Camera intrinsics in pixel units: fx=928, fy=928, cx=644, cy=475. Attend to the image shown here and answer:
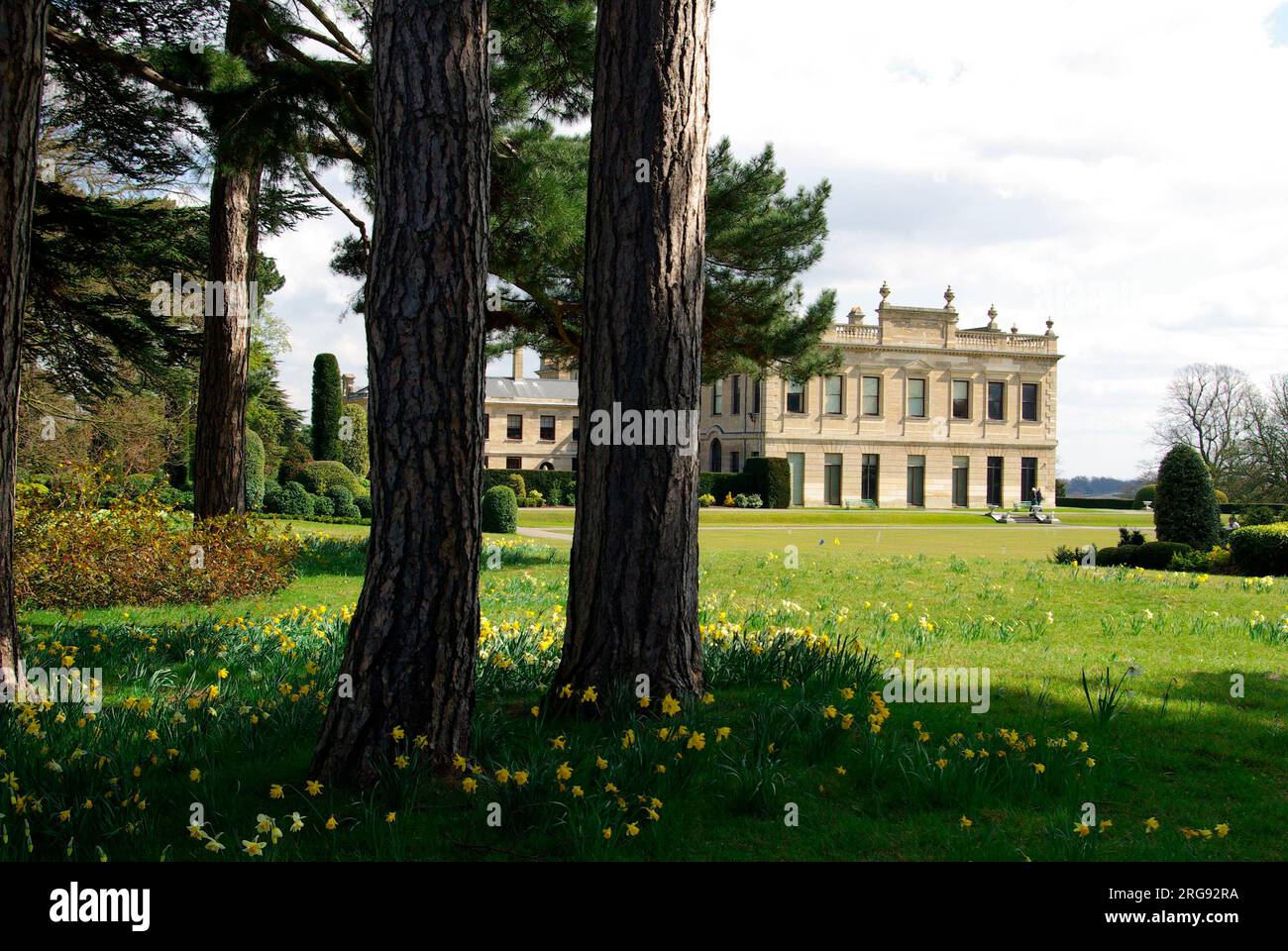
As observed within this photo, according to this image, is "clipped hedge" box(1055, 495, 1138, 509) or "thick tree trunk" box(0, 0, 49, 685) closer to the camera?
"thick tree trunk" box(0, 0, 49, 685)

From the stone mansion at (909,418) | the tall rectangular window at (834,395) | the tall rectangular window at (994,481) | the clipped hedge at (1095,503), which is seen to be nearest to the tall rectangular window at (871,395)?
the stone mansion at (909,418)

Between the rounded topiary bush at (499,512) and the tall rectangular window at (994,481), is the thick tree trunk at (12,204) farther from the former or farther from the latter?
the tall rectangular window at (994,481)

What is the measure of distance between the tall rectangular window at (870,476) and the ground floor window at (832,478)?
1242mm

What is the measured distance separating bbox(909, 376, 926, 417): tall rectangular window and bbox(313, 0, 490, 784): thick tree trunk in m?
45.8

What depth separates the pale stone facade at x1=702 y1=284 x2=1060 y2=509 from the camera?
46.0 metres

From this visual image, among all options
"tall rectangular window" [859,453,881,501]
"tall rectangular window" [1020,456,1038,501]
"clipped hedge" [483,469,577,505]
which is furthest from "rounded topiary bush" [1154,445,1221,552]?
"tall rectangular window" [1020,456,1038,501]

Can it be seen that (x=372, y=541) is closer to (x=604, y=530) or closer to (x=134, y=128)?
(x=604, y=530)

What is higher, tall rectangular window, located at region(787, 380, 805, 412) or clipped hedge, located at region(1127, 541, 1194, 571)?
tall rectangular window, located at region(787, 380, 805, 412)

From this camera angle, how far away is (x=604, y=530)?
495cm

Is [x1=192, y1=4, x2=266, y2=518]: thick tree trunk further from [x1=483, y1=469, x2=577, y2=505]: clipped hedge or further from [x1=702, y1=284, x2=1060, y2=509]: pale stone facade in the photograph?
[x1=702, y1=284, x2=1060, y2=509]: pale stone facade

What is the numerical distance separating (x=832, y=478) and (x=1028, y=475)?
11843mm

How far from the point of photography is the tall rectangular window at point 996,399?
161 ft

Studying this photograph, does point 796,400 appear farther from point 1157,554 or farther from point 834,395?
point 1157,554
